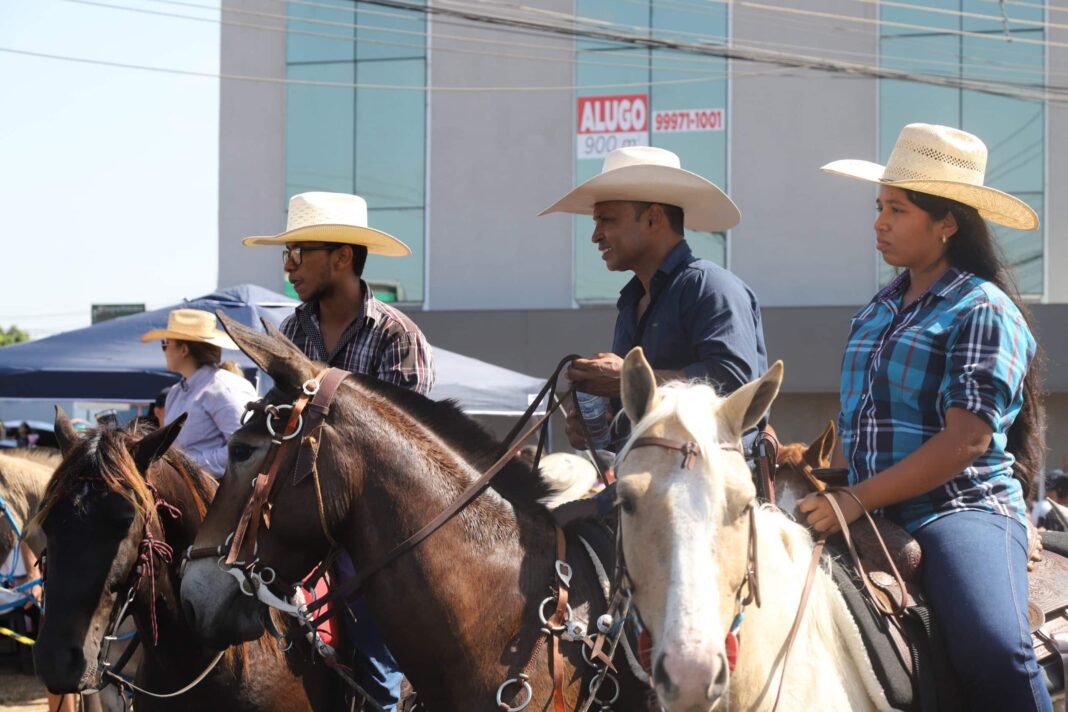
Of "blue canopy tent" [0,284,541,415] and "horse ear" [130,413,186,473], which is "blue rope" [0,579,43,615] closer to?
"blue canopy tent" [0,284,541,415]

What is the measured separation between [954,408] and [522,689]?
1446mm

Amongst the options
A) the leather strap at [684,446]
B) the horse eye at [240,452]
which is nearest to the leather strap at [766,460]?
the leather strap at [684,446]

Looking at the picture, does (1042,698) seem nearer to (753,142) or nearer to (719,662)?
(719,662)

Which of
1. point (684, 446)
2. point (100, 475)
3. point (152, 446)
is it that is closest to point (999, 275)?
point (684, 446)

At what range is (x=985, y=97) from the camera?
18781 mm

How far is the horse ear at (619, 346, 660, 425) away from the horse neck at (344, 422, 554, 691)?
25.9 inches

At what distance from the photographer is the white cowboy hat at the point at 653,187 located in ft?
11.7

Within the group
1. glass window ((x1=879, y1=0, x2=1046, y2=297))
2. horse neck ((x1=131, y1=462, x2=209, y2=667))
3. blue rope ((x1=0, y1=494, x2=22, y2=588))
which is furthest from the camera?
glass window ((x1=879, y1=0, x2=1046, y2=297))

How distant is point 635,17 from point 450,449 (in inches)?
689

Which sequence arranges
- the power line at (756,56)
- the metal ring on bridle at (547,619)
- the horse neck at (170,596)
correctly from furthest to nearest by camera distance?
the power line at (756,56) < the horse neck at (170,596) < the metal ring on bridle at (547,619)

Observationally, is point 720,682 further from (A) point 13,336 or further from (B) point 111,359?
(A) point 13,336

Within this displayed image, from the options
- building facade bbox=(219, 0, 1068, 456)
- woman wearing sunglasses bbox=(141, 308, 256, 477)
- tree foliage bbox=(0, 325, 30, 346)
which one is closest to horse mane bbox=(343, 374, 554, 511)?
woman wearing sunglasses bbox=(141, 308, 256, 477)

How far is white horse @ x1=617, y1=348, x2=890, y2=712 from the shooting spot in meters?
2.29

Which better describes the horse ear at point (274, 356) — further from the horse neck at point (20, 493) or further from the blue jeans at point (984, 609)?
the horse neck at point (20, 493)
